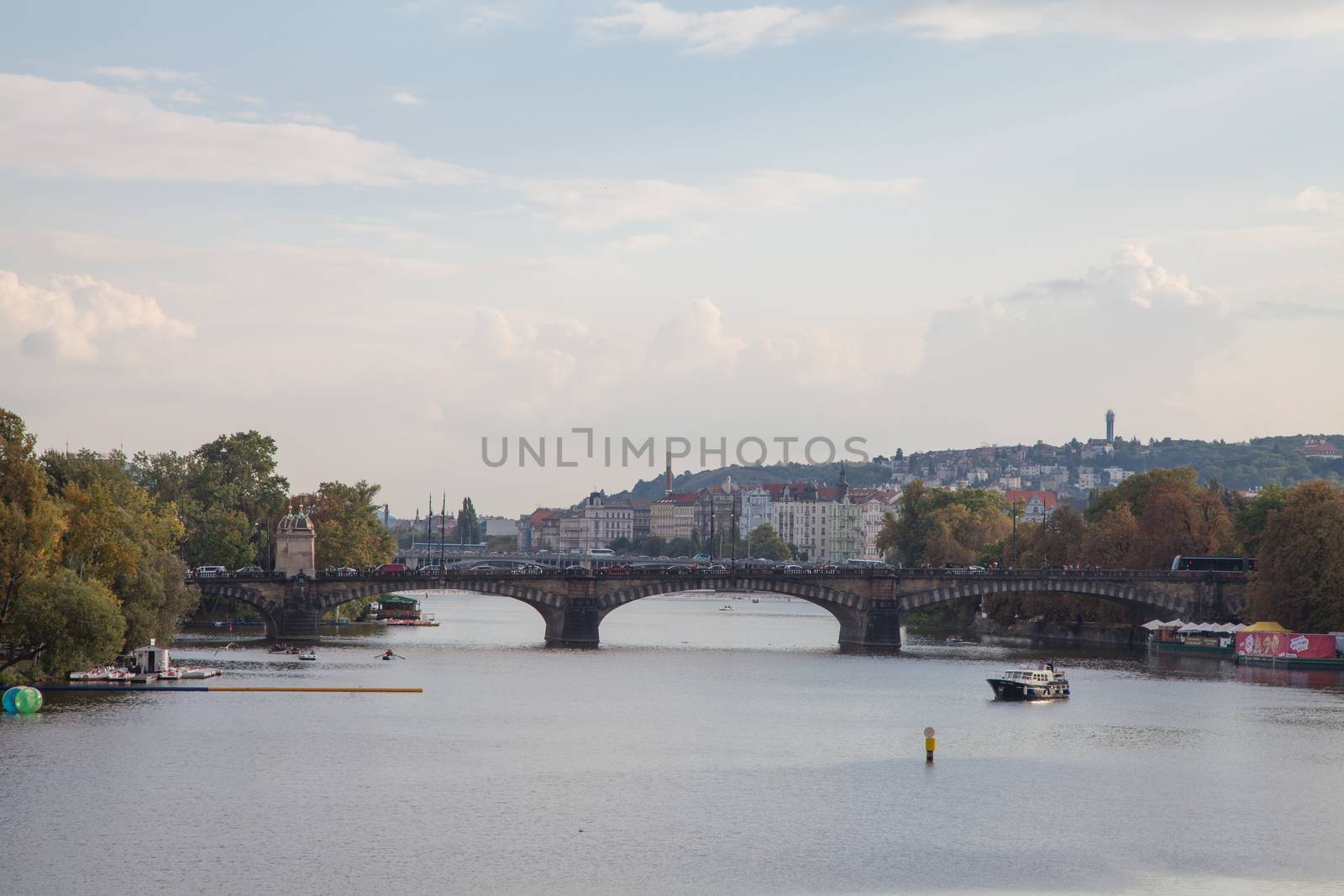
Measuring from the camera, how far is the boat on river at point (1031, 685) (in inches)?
3457

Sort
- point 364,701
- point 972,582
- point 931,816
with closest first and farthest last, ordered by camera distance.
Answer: point 931,816 < point 364,701 < point 972,582

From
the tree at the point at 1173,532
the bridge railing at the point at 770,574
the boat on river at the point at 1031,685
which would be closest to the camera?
the boat on river at the point at 1031,685

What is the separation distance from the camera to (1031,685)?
288ft

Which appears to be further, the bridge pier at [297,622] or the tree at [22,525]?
the bridge pier at [297,622]

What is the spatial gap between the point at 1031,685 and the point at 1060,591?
127 feet

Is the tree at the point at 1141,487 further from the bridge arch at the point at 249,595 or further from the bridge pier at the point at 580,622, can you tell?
the bridge arch at the point at 249,595

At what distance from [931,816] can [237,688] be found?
43.0 m

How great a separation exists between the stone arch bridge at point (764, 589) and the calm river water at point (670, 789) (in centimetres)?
2428

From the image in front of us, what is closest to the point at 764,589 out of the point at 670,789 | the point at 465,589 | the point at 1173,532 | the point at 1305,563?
the point at 465,589

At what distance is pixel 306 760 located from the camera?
62.3 m

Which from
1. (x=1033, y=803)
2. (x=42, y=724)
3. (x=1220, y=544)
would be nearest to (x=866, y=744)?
(x=1033, y=803)

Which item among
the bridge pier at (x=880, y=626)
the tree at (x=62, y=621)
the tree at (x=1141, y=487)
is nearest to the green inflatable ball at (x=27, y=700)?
the tree at (x=62, y=621)

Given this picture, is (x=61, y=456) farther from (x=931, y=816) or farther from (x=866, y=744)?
(x=931, y=816)

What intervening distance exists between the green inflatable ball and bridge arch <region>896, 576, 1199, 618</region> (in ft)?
224
